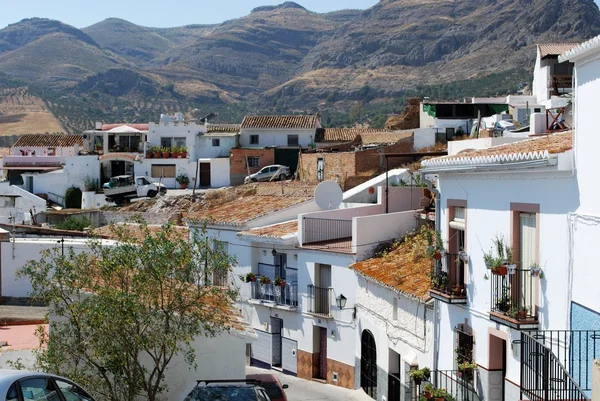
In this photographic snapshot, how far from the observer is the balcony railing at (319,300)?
28953mm

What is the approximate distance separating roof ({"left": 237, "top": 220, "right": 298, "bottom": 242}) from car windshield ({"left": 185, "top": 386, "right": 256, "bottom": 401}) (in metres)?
13.3

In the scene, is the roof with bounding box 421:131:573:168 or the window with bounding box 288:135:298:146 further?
the window with bounding box 288:135:298:146

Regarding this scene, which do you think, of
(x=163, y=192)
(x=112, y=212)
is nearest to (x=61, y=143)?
(x=163, y=192)

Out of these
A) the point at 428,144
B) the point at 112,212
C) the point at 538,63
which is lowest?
the point at 112,212

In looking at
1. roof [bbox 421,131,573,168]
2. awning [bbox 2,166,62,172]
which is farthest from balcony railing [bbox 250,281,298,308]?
awning [bbox 2,166,62,172]

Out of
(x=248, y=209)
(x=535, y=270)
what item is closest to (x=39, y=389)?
(x=535, y=270)

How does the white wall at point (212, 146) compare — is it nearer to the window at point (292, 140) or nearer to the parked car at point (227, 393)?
the window at point (292, 140)

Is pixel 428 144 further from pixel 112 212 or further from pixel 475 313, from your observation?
A: pixel 475 313

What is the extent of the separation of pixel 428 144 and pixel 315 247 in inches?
769

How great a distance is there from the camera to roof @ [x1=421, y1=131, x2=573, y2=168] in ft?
48.1

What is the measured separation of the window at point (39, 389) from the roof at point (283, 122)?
48.4 meters

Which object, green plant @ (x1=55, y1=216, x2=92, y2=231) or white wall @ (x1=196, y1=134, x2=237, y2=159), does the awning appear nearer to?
white wall @ (x1=196, y1=134, x2=237, y2=159)

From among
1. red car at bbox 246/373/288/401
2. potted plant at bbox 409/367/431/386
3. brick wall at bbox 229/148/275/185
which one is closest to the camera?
potted plant at bbox 409/367/431/386

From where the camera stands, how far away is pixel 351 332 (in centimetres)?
2794
